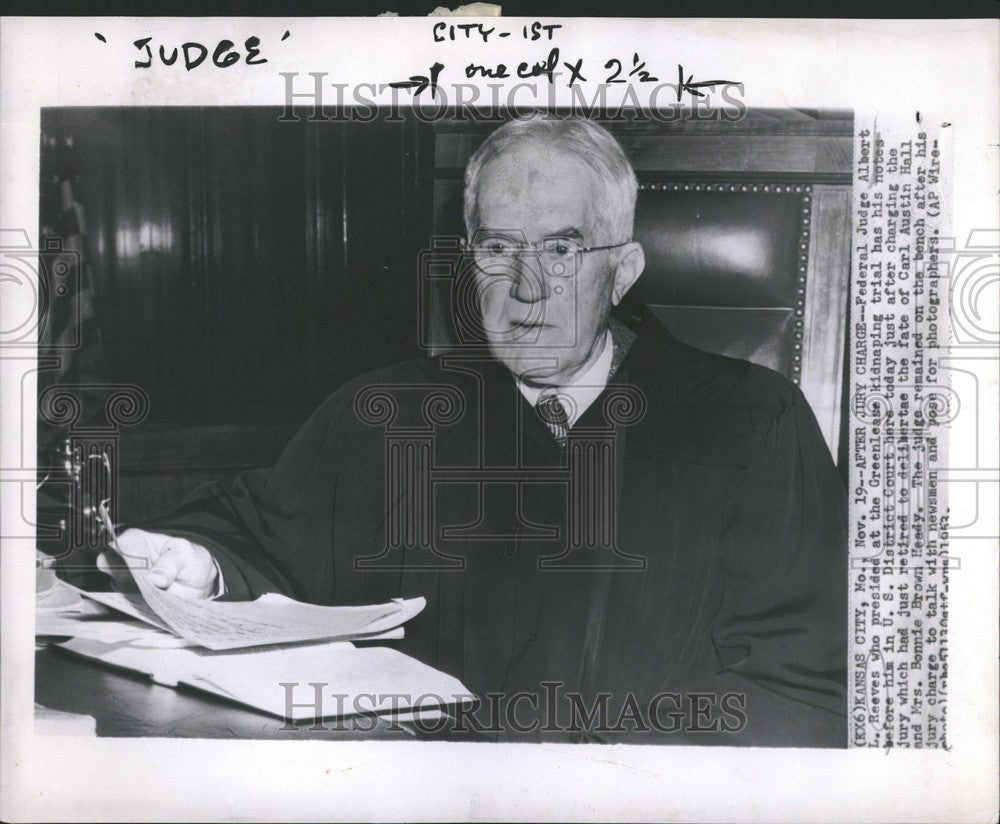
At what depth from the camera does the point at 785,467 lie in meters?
1.54

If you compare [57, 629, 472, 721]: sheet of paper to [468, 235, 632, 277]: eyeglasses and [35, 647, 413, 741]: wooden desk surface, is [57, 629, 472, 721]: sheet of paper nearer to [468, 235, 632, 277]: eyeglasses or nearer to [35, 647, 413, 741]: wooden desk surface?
[35, 647, 413, 741]: wooden desk surface

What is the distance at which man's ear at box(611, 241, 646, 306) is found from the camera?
154 cm

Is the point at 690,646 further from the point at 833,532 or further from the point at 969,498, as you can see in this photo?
the point at 969,498

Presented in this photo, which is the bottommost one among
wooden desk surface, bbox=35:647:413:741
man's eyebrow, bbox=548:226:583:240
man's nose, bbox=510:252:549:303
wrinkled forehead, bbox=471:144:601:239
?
wooden desk surface, bbox=35:647:413:741

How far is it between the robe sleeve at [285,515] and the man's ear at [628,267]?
553mm

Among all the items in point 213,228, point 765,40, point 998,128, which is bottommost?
point 213,228

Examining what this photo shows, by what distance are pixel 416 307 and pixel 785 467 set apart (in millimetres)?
743

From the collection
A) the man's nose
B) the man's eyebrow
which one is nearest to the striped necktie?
the man's nose

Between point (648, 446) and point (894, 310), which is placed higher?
point (894, 310)

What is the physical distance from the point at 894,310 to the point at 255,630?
1325 mm

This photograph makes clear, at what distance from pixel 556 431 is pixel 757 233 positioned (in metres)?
0.52

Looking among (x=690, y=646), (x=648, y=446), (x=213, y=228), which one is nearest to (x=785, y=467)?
(x=648, y=446)

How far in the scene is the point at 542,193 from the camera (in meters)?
1.53

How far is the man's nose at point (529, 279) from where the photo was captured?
154cm
